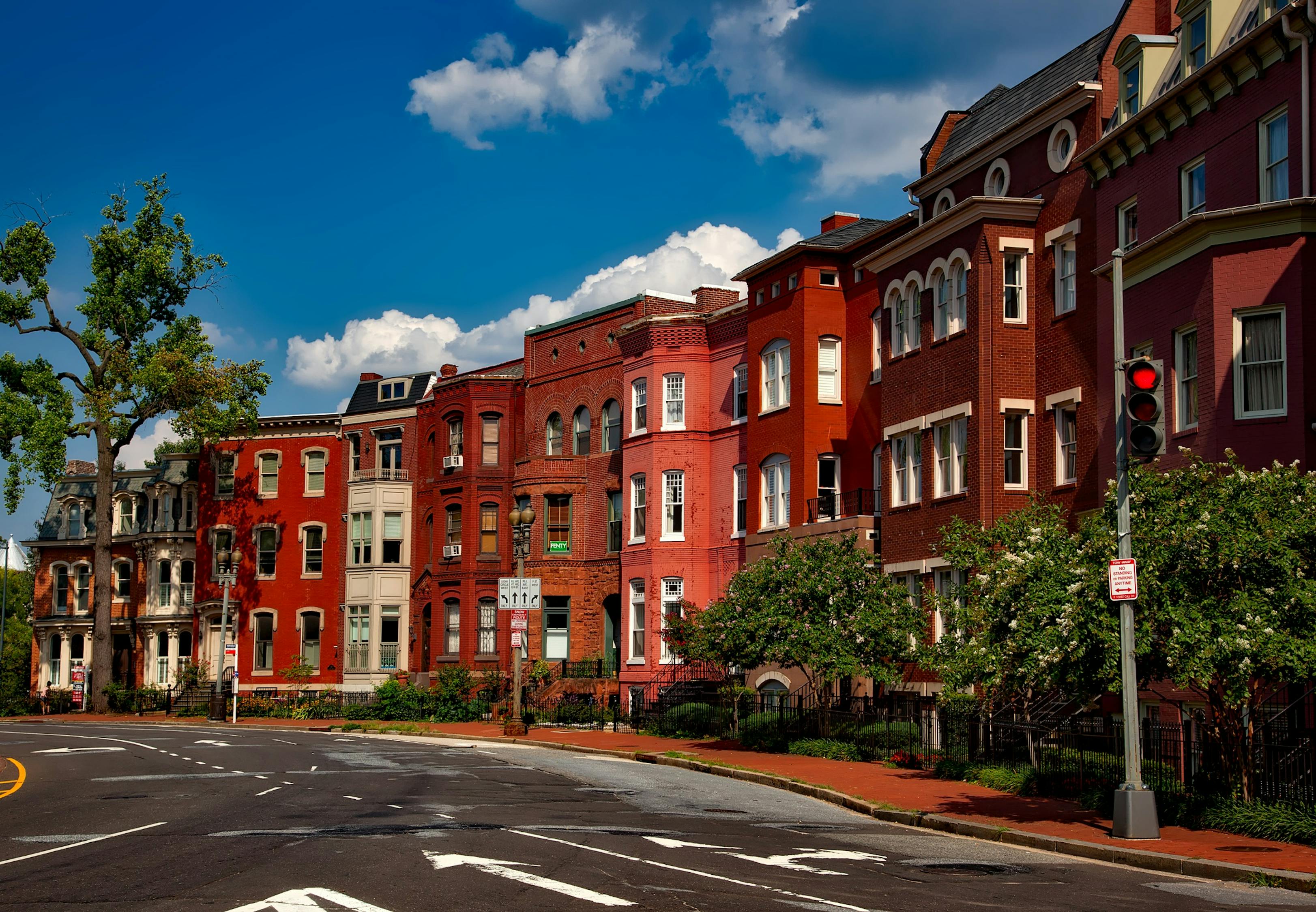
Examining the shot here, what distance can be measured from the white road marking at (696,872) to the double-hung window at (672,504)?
1134 inches

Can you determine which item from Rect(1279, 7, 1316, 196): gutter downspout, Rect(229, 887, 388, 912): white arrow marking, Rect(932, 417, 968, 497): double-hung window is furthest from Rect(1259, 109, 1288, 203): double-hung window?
Rect(229, 887, 388, 912): white arrow marking

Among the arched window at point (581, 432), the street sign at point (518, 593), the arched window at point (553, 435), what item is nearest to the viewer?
the street sign at point (518, 593)

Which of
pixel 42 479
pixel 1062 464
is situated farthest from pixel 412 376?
pixel 1062 464

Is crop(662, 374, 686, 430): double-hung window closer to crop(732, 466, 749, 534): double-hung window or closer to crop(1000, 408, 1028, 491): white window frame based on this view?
crop(732, 466, 749, 534): double-hung window

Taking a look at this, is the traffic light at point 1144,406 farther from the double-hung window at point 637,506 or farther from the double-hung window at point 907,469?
the double-hung window at point 637,506

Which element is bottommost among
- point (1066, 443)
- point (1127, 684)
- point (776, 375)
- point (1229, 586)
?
point (1127, 684)

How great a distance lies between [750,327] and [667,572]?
872cm

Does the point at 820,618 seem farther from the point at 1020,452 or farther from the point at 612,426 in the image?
the point at 612,426

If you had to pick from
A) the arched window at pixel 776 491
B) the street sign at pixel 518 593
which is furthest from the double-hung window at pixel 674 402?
the street sign at pixel 518 593

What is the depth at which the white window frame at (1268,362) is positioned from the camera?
2064 centimetres

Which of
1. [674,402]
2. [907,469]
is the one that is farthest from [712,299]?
[907,469]

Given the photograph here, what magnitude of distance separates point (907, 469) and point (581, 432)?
20317 millimetres

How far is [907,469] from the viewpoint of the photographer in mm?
32875

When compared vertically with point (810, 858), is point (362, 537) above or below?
above
